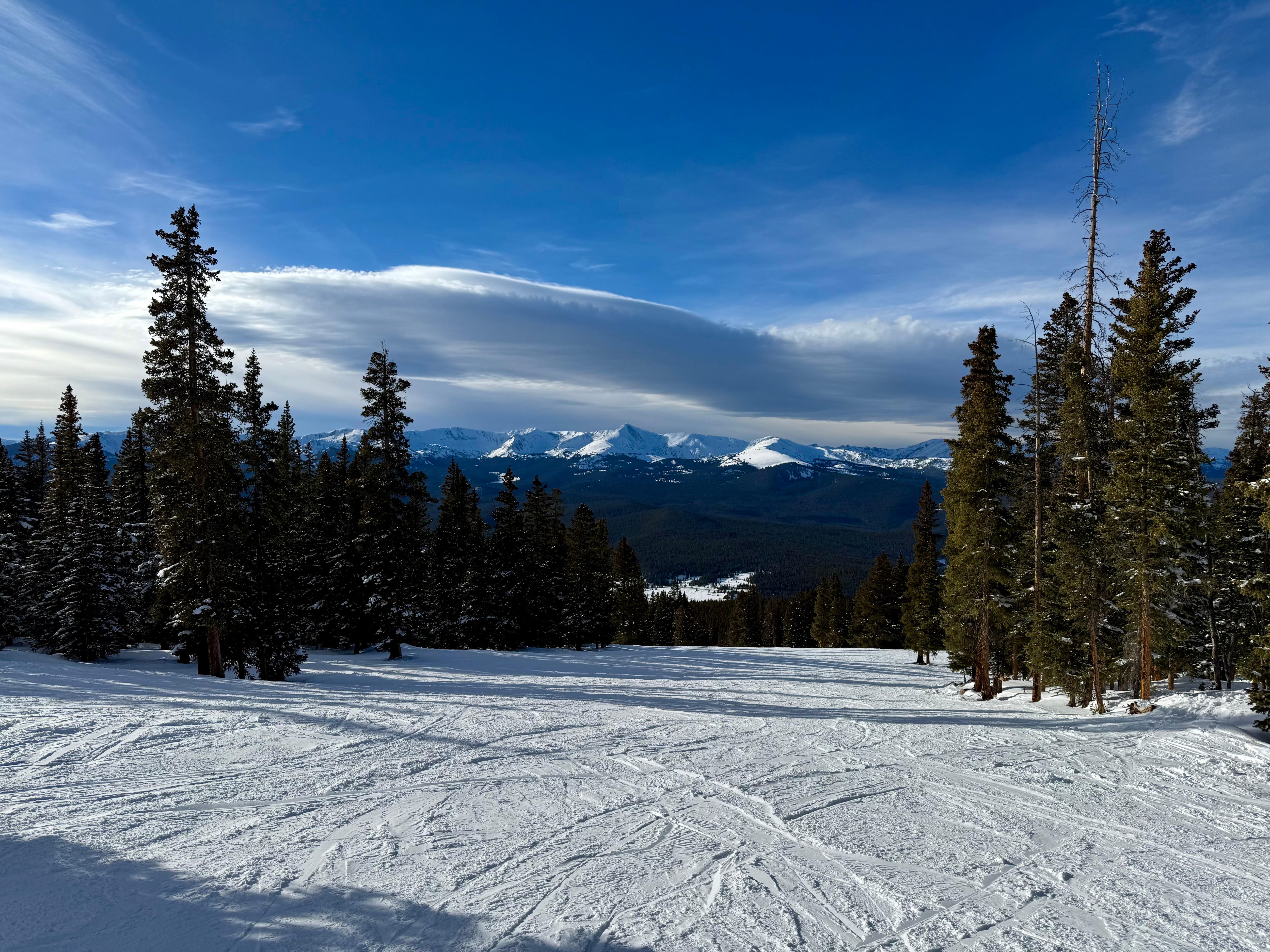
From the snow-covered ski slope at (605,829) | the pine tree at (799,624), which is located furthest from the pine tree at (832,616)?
the snow-covered ski slope at (605,829)

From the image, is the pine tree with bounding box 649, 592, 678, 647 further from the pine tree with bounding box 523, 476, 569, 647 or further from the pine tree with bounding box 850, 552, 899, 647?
the pine tree with bounding box 523, 476, 569, 647

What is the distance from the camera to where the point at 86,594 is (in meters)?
25.1

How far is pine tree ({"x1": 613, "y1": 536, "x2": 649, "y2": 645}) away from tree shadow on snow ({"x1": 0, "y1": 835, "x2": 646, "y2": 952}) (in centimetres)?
4651

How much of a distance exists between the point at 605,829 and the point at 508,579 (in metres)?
31.8

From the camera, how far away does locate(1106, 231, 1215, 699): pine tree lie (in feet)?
57.1

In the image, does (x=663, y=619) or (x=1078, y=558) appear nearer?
(x=1078, y=558)

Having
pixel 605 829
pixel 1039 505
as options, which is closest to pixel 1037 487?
pixel 1039 505

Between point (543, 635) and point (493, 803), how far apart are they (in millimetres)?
34560

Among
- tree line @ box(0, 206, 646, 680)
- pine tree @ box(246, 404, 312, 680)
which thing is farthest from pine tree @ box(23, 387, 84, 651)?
pine tree @ box(246, 404, 312, 680)

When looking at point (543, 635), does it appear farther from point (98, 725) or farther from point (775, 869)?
point (775, 869)

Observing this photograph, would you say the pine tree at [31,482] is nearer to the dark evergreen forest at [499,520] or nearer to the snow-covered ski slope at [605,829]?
the dark evergreen forest at [499,520]

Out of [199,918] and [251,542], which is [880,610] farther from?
[199,918]

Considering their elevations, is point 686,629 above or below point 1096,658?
below

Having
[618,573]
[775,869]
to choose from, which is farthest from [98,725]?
[618,573]
